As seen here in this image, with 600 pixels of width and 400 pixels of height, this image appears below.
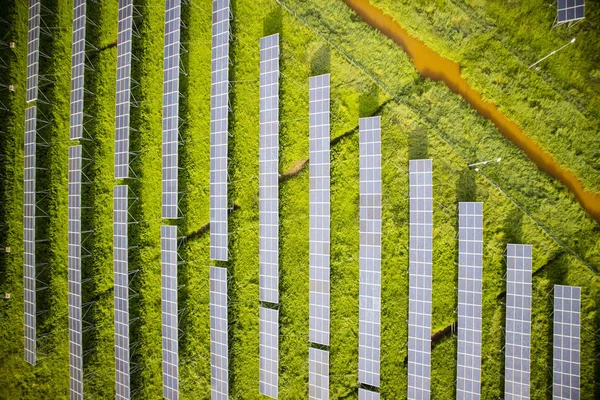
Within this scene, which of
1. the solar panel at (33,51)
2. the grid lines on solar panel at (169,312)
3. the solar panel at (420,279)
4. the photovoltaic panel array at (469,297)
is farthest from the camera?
the solar panel at (33,51)

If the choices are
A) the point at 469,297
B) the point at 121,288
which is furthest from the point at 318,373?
the point at 121,288

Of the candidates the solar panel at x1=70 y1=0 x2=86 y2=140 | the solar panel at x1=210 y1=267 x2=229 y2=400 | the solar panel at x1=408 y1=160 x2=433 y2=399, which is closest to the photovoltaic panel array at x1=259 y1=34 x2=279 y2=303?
the solar panel at x1=210 y1=267 x2=229 y2=400

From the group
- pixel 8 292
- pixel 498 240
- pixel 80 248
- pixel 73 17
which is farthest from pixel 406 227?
pixel 8 292

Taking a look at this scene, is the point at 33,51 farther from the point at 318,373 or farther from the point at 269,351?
the point at 318,373

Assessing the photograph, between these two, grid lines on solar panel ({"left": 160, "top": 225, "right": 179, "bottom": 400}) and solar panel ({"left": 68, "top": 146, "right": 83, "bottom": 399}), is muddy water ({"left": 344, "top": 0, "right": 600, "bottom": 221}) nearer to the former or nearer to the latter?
grid lines on solar panel ({"left": 160, "top": 225, "right": 179, "bottom": 400})

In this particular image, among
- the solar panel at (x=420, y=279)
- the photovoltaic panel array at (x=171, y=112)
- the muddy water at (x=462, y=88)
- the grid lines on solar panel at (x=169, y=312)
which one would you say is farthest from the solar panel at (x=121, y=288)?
the muddy water at (x=462, y=88)

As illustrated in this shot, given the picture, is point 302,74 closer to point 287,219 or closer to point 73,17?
point 287,219

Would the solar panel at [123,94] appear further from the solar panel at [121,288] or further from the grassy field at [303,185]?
the solar panel at [121,288]
